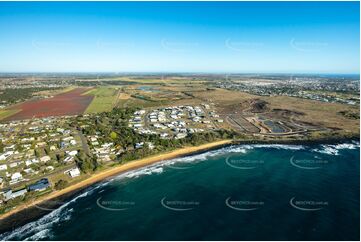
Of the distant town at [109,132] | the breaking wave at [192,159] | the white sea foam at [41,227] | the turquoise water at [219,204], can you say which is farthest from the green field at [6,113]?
the turquoise water at [219,204]

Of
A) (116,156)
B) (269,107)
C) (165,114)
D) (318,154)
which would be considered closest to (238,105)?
(269,107)

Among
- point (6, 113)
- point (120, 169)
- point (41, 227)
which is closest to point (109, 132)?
point (120, 169)

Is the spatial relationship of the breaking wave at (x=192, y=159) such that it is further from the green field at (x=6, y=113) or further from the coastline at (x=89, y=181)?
the green field at (x=6, y=113)

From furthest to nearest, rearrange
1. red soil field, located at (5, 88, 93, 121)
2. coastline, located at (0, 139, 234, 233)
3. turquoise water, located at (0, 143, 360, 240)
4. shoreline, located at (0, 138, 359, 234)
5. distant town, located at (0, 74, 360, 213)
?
red soil field, located at (5, 88, 93, 121)
distant town, located at (0, 74, 360, 213)
shoreline, located at (0, 138, 359, 234)
coastline, located at (0, 139, 234, 233)
turquoise water, located at (0, 143, 360, 240)

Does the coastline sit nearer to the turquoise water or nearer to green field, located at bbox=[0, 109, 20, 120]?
the turquoise water

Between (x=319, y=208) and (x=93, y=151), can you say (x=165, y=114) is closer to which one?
(x=93, y=151)

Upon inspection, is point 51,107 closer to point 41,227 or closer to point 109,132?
point 109,132

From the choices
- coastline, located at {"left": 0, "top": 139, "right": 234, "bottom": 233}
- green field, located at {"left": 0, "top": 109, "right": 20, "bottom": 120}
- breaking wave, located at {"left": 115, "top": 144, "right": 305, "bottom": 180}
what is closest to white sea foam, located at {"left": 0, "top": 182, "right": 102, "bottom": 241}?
coastline, located at {"left": 0, "top": 139, "right": 234, "bottom": 233}

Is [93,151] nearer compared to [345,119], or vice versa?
[93,151]
